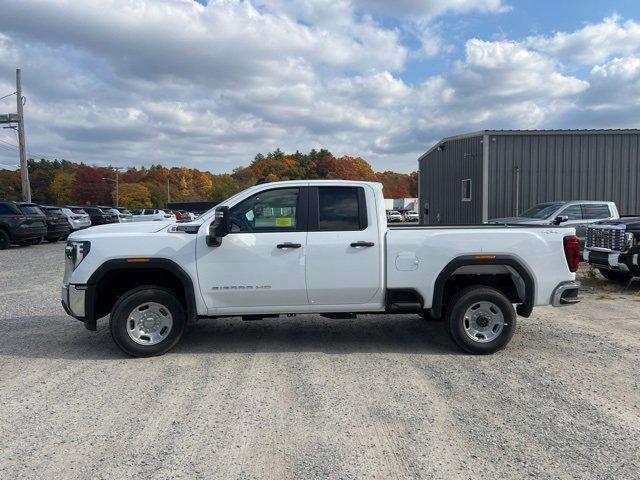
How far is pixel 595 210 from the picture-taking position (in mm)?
14219

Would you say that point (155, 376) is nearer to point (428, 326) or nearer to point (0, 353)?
point (0, 353)

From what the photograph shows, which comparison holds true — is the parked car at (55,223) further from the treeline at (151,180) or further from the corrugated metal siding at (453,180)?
the treeline at (151,180)

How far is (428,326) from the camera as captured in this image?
7.34 m

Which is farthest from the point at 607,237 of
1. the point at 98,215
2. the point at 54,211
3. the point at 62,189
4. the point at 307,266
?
the point at 62,189

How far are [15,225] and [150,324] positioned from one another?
55.4ft

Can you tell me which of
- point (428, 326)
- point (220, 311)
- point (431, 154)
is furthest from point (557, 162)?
point (220, 311)

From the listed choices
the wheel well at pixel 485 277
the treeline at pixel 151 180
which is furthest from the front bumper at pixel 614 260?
the treeline at pixel 151 180

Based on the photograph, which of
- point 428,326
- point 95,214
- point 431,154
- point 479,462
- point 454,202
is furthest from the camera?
point 95,214

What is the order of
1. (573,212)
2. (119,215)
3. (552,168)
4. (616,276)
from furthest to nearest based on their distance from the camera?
1. (119,215)
2. (552,168)
3. (573,212)
4. (616,276)

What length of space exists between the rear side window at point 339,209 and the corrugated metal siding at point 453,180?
44.6 ft

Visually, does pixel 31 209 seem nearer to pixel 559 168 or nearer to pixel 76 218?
pixel 76 218

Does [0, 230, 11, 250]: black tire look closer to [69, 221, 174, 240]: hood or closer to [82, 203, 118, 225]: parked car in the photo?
[82, 203, 118, 225]: parked car

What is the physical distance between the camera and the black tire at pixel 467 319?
5879 millimetres

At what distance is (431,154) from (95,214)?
1933 cm
